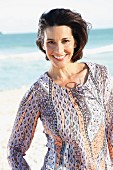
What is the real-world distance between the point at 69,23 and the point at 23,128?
0.52m

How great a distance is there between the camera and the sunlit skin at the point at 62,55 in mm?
2078

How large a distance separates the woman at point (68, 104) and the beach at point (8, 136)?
129 inches

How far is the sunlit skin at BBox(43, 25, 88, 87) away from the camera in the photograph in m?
2.08

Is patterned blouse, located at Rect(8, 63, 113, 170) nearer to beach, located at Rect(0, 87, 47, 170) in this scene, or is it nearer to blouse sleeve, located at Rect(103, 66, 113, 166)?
blouse sleeve, located at Rect(103, 66, 113, 166)

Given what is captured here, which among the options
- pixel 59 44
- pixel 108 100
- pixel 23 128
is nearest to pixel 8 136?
pixel 23 128

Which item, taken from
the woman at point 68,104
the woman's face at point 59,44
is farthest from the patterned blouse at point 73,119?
the woman's face at point 59,44

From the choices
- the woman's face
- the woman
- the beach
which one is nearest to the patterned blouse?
the woman

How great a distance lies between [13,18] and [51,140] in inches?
1830

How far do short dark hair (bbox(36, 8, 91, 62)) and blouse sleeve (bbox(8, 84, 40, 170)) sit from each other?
27 cm

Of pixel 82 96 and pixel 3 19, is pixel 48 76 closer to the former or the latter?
pixel 82 96

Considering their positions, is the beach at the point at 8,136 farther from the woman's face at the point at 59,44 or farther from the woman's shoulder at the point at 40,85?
the woman's face at the point at 59,44

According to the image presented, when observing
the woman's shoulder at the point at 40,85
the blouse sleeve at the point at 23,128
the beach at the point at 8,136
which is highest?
the woman's shoulder at the point at 40,85

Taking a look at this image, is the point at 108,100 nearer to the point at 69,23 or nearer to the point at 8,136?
the point at 69,23

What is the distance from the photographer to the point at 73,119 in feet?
6.97
